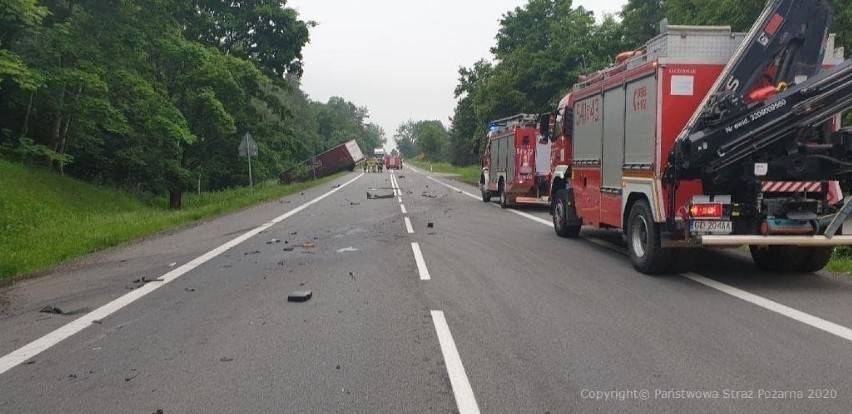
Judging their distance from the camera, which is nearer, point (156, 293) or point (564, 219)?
point (156, 293)

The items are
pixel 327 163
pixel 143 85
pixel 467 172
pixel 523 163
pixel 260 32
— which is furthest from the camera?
pixel 467 172

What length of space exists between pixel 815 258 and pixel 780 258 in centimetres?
43

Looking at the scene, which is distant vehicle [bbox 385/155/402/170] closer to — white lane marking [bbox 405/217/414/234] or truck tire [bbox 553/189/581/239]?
white lane marking [bbox 405/217/414/234]

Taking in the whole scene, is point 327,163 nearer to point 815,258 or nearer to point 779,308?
point 815,258

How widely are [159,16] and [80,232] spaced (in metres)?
9.33

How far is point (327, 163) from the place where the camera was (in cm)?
5638

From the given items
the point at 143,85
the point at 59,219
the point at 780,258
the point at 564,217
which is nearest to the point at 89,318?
the point at 780,258

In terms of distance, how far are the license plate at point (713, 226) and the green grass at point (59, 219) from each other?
30.6 ft

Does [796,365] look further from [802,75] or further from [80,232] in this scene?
[80,232]

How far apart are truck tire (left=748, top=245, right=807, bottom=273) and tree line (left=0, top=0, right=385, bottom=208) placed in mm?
15303

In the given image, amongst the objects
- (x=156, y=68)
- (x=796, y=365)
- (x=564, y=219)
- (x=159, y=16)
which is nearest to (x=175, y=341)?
(x=796, y=365)

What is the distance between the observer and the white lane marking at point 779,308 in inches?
229

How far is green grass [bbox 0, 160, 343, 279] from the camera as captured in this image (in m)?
10.9

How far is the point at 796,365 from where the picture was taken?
4867 mm
